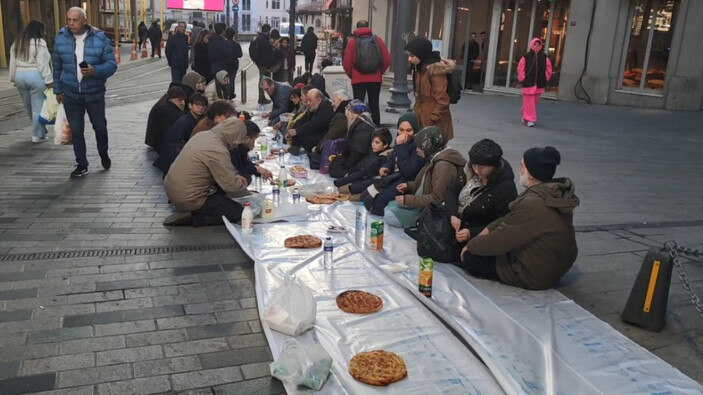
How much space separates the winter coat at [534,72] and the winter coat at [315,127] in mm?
5411

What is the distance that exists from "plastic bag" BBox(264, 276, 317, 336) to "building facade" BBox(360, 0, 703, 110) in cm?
1535

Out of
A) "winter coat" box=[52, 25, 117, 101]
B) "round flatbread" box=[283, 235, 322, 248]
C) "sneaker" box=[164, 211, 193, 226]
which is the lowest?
"sneaker" box=[164, 211, 193, 226]

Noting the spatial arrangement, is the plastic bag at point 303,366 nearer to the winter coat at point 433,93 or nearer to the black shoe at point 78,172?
the winter coat at point 433,93

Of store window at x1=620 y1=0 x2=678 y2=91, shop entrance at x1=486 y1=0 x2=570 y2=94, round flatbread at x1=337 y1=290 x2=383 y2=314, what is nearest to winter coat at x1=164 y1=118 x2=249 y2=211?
round flatbread at x1=337 y1=290 x2=383 y2=314

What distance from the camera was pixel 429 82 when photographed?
300 inches

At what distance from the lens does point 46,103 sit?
381 inches

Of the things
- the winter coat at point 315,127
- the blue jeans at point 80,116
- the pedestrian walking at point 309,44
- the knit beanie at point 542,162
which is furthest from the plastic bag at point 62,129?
the pedestrian walking at point 309,44

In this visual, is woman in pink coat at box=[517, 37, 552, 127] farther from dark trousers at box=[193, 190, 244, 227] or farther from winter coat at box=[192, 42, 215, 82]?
dark trousers at box=[193, 190, 244, 227]

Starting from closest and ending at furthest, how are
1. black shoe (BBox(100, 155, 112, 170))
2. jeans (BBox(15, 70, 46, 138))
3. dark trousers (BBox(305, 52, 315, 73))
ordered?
black shoe (BBox(100, 155, 112, 170)) < jeans (BBox(15, 70, 46, 138)) < dark trousers (BBox(305, 52, 315, 73))

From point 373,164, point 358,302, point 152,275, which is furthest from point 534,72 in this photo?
point 152,275

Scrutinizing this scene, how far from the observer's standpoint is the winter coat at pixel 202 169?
601 cm

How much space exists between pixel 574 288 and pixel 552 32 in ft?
50.9

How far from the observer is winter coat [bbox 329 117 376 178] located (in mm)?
7660

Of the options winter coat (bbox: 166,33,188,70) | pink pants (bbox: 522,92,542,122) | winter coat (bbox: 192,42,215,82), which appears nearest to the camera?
pink pants (bbox: 522,92,542,122)
